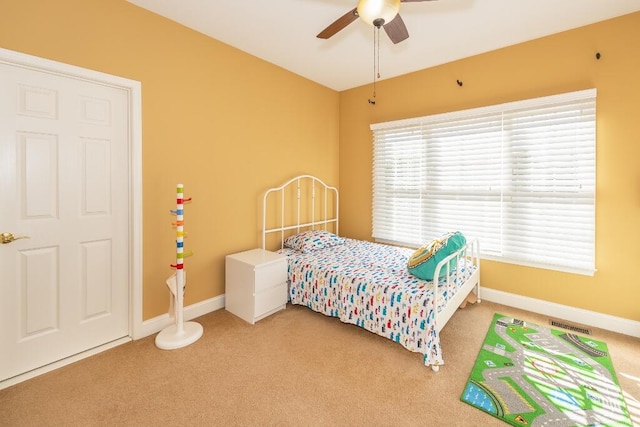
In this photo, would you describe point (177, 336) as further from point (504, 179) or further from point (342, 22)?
point (504, 179)

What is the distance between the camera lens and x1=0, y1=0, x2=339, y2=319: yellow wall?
211cm

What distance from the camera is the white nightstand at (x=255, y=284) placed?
9.00 feet

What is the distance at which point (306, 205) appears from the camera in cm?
404

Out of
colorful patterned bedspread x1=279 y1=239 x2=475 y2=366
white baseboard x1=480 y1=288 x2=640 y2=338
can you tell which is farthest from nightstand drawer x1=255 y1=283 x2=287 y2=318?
white baseboard x1=480 y1=288 x2=640 y2=338

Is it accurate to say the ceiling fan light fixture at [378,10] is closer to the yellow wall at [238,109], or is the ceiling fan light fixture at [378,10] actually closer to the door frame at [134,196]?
the yellow wall at [238,109]

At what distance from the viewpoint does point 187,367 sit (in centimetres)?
212

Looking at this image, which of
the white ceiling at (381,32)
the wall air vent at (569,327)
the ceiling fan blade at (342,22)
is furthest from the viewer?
the wall air vent at (569,327)

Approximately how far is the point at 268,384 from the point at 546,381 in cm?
185

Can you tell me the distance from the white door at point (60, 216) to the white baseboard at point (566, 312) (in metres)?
3.67

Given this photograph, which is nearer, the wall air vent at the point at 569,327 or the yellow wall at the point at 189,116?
the yellow wall at the point at 189,116

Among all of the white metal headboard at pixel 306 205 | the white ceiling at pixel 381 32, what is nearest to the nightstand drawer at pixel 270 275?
the white metal headboard at pixel 306 205

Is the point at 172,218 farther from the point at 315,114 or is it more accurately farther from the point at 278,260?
the point at 315,114

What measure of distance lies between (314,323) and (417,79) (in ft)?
10.2

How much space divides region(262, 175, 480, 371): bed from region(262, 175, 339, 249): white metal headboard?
1cm
